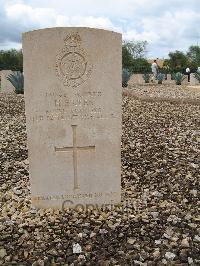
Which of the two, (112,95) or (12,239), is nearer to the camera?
(12,239)

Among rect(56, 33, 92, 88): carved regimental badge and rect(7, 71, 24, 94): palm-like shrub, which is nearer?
rect(56, 33, 92, 88): carved regimental badge

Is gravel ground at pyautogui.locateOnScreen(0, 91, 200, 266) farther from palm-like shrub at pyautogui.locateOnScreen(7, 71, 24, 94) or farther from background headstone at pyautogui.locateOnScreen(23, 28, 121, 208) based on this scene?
palm-like shrub at pyautogui.locateOnScreen(7, 71, 24, 94)

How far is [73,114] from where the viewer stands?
361 cm

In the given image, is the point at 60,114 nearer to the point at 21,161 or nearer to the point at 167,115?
the point at 21,161

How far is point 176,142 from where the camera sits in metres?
6.32

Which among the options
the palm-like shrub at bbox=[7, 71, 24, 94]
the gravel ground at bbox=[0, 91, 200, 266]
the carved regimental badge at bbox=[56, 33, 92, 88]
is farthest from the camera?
the palm-like shrub at bbox=[7, 71, 24, 94]

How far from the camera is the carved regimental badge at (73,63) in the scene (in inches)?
136

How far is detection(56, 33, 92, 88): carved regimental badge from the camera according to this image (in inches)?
136

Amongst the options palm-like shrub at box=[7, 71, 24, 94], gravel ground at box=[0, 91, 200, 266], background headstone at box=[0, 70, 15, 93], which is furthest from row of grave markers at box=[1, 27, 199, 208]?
background headstone at box=[0, 70, 15, 93]

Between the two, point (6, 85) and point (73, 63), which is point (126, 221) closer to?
point (73, 63)

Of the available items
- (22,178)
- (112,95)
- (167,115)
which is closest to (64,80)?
(112,95)

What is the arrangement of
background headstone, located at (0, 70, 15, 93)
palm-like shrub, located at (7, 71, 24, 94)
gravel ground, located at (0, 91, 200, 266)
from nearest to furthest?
gravel ground, located at (0, 91, 200, 266) < palm-like shrub, located at (7, 71, 24, 94) < background headstone, located at (0, 70, 15, 93)

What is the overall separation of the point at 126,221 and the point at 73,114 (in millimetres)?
1123

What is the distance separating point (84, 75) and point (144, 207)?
1444mm
